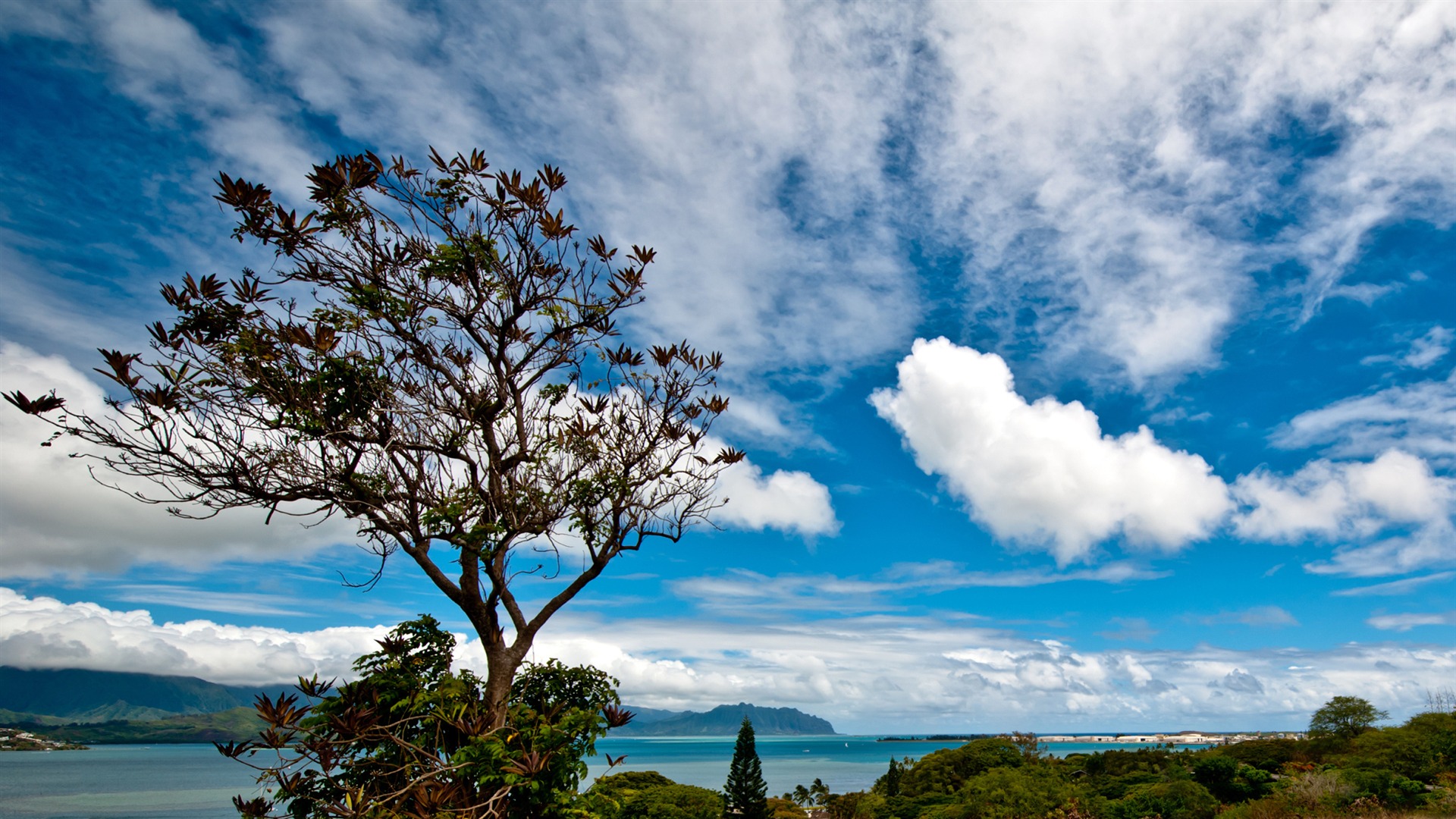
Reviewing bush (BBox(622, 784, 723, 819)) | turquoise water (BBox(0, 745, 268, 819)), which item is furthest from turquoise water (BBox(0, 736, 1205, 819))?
bush (BBox(622, 784, 723, 819))

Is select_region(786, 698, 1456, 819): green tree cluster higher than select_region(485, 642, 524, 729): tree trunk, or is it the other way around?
select_region(485, 642, 524, 729): tree trunk

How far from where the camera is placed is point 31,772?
458 ft

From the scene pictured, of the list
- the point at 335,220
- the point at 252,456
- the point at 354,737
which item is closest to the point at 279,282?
the point at 335,220

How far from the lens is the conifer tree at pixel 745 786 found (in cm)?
3397

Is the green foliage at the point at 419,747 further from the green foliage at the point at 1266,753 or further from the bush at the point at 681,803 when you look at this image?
the green foliage at the point at 1266,753

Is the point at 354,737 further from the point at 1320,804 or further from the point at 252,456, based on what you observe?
the point at 1320,804

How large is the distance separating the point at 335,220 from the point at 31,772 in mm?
203042

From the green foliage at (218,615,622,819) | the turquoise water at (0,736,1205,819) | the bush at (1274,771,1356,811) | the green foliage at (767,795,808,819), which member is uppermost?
the green foliage at (218,615,622,819)

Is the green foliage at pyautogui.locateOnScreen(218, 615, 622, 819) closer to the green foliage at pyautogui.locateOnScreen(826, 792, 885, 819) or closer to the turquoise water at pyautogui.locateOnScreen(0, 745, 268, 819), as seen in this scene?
the green foliage at pyautogui.locateOnScreen(826, 792, 885, 819)

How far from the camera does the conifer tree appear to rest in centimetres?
3397

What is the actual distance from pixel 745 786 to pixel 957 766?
430 inches

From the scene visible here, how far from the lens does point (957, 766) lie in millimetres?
36062

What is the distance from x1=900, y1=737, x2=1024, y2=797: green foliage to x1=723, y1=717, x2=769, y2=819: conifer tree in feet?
23.8

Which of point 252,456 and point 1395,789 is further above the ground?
point 252,456
